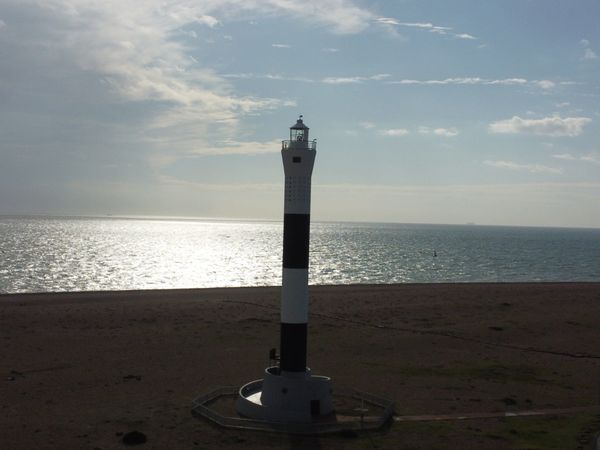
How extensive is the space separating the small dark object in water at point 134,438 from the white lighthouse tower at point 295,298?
12.5 feet

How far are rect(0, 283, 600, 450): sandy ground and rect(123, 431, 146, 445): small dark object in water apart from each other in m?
0.20

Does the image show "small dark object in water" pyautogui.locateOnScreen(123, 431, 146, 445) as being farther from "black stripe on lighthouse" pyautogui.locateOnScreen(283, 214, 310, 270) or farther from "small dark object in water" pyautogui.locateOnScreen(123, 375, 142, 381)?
"small dark object in water" pyautogui.locateOnScreen(123, 375, 142, 381)

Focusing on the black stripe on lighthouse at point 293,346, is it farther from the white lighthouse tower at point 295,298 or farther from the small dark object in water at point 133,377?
the small dark object in water at point 133,377

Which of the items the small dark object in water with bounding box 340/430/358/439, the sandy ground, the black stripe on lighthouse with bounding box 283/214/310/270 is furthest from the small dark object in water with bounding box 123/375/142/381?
the small dark object in water with bounding box 340/430/358/439

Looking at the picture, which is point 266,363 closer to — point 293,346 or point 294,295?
point 293,346

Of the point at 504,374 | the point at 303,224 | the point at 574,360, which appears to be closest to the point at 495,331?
the point at 574,360

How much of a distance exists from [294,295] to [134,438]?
22.2ft

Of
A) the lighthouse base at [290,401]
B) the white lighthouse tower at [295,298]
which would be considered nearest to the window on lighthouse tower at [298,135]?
the white lighthouse tower at [295,298]

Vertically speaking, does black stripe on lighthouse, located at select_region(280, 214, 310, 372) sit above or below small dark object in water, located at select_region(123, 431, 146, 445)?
above

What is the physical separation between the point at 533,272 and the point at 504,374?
80983 mm

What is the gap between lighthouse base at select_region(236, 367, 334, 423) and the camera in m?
20.2

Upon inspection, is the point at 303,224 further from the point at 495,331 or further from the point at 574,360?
the point at 495,331

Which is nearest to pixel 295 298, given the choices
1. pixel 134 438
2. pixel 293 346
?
pixel 293 346

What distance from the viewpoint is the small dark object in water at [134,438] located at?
1784cm
